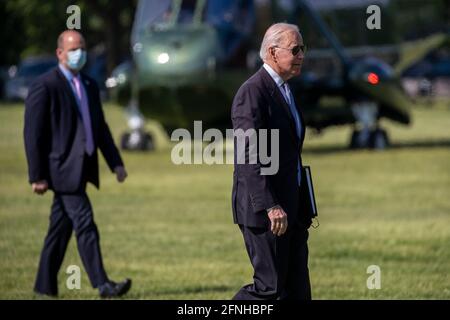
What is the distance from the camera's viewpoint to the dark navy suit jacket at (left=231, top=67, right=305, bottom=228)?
24.5 ft

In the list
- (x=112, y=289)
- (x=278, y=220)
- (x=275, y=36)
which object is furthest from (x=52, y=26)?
(x=278, y=220)

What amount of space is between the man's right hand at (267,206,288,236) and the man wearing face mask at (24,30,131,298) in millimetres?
3209

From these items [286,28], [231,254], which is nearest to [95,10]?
[231,254]

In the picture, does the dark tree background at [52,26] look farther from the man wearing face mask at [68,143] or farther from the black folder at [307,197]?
the black folder at [307,197]

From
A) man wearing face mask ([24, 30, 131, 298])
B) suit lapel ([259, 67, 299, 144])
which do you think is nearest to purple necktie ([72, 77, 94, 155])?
man wearing face mask ([24, 30, 131, 298])

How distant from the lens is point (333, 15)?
90.2 ft

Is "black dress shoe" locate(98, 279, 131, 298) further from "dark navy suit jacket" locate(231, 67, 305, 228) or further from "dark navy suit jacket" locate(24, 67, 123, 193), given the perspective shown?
"dark navy suit jacket" locate(231, 67, 305, 228)

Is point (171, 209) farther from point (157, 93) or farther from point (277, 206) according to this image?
point (277, 206)

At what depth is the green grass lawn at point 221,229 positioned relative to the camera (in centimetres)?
1142

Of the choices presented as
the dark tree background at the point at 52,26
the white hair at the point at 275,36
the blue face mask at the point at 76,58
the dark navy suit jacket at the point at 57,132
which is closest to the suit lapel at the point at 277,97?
the white hair at the point at 275,36

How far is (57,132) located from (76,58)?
0.59 meters

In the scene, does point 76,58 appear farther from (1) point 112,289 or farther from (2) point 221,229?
(2) point 221,229

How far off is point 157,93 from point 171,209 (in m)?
7.04

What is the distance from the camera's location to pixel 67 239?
10719 mm
